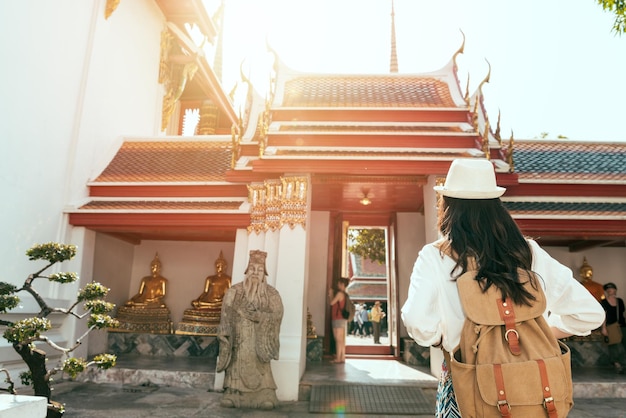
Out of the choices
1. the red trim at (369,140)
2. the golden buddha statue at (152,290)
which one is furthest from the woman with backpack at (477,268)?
the golden buddha statue at (152,290)

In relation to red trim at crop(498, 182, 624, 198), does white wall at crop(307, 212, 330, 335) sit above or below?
below

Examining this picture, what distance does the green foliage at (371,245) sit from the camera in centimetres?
1683

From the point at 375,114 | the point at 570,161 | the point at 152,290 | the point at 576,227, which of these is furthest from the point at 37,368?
the point at 570,161

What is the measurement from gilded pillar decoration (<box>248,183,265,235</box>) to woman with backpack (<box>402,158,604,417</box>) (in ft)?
13.0

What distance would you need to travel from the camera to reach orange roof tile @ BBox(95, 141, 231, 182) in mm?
6211

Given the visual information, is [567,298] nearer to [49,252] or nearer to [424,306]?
[424,306]

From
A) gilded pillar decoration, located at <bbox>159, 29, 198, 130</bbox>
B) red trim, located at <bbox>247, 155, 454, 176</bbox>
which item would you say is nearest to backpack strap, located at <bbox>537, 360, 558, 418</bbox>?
red trim, located at <bbox>247, 155, 454, 176</bbox>

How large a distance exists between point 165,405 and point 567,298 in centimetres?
395

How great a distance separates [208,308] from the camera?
6773mm

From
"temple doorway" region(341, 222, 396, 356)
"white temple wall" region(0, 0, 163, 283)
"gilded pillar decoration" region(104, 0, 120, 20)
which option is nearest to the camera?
"white temple wall" region(0, 0, 163, 283)

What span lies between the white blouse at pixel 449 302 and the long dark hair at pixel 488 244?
43 millimetres

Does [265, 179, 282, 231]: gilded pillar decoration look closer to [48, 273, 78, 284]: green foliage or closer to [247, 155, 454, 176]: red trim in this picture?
[247, 155, 454, 176]: red trim

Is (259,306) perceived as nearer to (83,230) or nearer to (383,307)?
(83,230)

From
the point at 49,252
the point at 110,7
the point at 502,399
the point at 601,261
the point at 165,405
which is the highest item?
the point at 110,7
